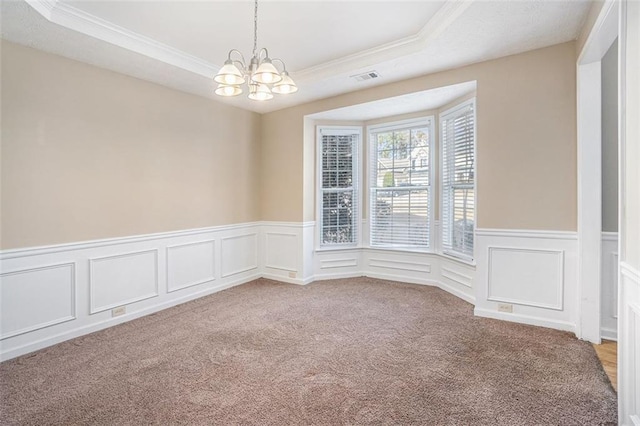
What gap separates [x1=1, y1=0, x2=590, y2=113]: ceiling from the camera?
2549 millimetres

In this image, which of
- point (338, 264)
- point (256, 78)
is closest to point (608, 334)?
point (338, 264)

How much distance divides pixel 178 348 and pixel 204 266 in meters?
1.66

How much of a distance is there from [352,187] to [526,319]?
2908 mm

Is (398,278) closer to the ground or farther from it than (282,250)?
closer to the ground

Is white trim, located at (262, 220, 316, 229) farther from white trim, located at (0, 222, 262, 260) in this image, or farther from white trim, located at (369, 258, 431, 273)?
white trim, located at (369, 258, 431, 273)

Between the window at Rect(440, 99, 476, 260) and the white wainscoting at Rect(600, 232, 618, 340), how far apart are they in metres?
1.24

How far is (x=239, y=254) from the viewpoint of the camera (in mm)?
4910

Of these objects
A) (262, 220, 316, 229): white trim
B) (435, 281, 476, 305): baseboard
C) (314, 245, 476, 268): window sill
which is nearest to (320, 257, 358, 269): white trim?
(314, 245, 476, 268): window sill

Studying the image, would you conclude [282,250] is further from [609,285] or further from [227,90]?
[609,285]

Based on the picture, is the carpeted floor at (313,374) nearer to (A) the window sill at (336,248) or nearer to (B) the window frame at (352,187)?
(A) the window sill at (336,248)

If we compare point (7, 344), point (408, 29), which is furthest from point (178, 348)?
point (408, 29)

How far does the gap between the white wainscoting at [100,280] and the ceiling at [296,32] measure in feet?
5.95

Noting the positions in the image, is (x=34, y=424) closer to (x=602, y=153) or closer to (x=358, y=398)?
(x=358, y=398)

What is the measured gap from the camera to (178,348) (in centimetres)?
281
